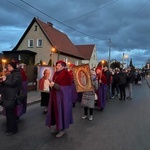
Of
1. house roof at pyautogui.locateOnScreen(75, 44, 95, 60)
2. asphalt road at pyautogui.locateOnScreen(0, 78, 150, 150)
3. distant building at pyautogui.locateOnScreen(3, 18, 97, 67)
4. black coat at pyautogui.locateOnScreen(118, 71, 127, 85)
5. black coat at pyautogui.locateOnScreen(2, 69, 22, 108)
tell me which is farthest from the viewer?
house roof at pyautogui.locateOnScreen(75, 44, 95, 60)

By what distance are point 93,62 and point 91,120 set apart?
57016 mm

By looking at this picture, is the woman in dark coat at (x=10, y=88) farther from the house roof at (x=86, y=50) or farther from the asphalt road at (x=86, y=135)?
the house roof at (x=86, y=50)

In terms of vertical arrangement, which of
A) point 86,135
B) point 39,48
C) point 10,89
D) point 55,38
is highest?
point 55,38

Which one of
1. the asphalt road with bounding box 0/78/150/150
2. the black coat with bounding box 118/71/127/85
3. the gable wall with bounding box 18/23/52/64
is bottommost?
the asphalt road with bounding box 0/78/150/150

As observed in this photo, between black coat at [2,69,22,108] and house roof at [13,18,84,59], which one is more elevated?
house roof at [13,18,84,59]

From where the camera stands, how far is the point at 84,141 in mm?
6301

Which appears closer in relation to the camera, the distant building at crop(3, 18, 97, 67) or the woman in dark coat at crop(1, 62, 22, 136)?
the woman in dark coat at crop(1, 62, 22, 136)

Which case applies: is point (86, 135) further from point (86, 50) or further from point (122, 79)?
point (86, 50)

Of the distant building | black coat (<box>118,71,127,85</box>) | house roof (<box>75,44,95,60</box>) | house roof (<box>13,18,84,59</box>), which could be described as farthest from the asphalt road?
house roof (<box>75,44,95,60</box>)

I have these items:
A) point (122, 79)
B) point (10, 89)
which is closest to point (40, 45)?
point (122, 79)

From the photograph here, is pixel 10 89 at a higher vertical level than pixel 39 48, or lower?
lower

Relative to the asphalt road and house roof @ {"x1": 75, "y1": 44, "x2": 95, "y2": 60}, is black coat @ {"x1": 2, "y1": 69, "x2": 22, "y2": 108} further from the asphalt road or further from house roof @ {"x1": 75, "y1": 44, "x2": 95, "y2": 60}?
house roof @ {"x1": 75, "y1": 44, "x2": 95, "y2": 60}

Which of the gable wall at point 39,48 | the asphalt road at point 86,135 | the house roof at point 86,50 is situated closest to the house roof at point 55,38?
the gable wall at point 39,48

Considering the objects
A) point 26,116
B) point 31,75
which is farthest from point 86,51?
point 26,116
